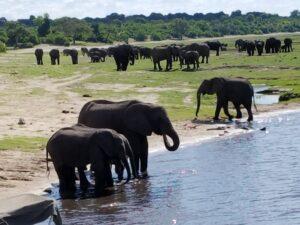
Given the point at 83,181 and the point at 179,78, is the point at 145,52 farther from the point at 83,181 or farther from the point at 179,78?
the point at 83,181

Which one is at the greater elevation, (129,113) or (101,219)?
(129,113)

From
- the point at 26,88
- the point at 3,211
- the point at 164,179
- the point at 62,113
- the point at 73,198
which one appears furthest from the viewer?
the point at 26,88

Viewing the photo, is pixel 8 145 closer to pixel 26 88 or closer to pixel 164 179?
pixel 164 179

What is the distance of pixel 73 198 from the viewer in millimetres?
17188

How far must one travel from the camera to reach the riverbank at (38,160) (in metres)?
18.3

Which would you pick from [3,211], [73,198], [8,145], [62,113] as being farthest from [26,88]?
[3,211]

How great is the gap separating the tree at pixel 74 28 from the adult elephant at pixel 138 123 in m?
120

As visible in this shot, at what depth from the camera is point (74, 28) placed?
146m

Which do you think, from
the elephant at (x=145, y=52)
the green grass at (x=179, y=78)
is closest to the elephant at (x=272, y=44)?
the elephant at (x=145, y=52)

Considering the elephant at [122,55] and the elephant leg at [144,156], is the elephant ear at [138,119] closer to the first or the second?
the elephant leg at [144,156]

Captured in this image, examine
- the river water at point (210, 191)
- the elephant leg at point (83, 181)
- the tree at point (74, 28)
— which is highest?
the tree at point (74, 28)

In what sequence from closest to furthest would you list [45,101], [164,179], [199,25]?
[164,179] < [45,101] < [199,25]

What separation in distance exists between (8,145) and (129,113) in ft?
15.4

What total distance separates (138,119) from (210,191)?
318 cm
